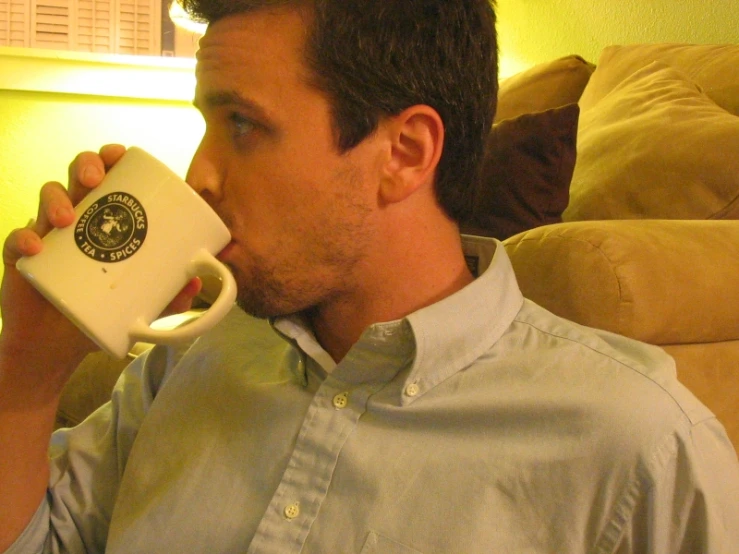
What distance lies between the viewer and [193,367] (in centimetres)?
85

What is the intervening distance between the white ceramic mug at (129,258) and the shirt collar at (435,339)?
0.52ft

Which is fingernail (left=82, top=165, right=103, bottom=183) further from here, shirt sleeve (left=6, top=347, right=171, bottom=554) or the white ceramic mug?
shirt sleeve (left=6, top=347, right=171, bottom=554)

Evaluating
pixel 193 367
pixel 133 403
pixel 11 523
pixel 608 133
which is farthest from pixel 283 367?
pixel 608 133

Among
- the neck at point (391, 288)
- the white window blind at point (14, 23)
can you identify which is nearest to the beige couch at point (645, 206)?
the neck at point (391, 288)

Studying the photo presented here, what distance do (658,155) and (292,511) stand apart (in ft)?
2.89

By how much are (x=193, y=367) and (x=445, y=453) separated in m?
0.35

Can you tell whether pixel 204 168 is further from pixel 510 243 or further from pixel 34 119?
pixel 34 119

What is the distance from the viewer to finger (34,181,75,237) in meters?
0.59

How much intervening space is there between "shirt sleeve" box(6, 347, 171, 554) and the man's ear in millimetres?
370

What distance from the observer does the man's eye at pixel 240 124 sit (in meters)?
0.74

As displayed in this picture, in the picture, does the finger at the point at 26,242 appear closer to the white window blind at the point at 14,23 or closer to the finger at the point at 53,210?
the finger at the point at 53,210

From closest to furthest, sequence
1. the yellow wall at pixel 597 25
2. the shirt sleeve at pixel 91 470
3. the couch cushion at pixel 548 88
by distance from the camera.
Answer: the shirt sleeve at pixel 91 470, the yellow wall at pixel 597 25, the couch cushion at pixel 548 88

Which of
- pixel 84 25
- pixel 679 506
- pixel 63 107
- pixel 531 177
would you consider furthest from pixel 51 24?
pixel 679 506

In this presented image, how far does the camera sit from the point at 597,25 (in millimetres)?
2061
